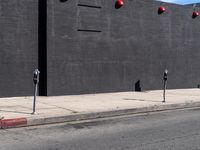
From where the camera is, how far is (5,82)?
15344 millimetres

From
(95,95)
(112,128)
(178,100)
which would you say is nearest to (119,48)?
(95,95)

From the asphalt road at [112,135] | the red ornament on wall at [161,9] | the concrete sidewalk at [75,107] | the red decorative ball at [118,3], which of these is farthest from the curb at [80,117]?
the red ornament on wall at [161,9]

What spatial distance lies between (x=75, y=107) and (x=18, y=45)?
157 inches

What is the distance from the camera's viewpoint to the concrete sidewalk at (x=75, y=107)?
1096 centimetres

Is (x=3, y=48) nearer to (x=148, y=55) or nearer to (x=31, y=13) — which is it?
(x=31, y=13)

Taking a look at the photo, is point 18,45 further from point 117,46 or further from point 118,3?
point 118,3

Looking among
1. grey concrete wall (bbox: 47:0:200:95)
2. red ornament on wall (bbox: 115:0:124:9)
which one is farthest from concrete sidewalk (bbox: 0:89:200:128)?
red ornament on wall (bbox: 115:0:124:9)

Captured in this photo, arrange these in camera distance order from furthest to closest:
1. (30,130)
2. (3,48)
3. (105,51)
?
(105,51), (3,48), (30,130)

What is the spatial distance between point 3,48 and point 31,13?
180 centimetres

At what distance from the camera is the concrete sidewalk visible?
11.0 metres

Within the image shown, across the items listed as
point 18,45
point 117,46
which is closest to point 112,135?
point 18,45

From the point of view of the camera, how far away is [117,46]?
745 inches

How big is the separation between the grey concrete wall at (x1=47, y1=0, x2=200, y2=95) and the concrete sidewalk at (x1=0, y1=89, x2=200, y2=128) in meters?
1.03

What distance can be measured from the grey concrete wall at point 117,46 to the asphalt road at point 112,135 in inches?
214
